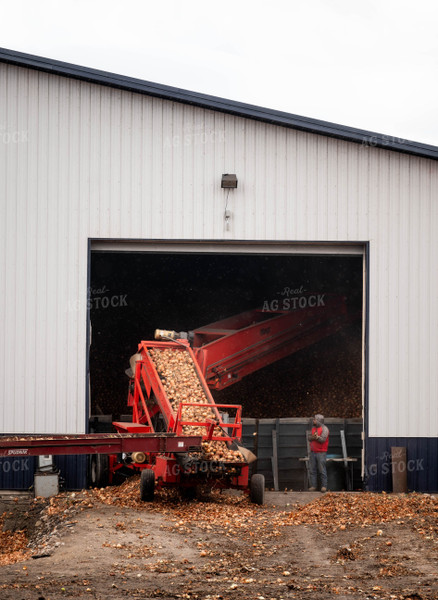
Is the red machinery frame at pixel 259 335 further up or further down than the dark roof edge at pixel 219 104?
further down

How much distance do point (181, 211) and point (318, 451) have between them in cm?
564

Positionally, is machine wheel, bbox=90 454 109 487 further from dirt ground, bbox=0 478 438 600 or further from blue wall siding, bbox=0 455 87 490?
dirt ground, bbox=0 478 438 600

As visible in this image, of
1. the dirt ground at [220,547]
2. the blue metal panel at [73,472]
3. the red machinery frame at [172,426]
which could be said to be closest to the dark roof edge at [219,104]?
the red machinery frame at [172,426]

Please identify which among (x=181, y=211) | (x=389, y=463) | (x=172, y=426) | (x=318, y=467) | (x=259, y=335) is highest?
(x=181, y=211)

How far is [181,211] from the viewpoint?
1501 centimetres

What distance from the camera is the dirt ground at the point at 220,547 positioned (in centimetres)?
780

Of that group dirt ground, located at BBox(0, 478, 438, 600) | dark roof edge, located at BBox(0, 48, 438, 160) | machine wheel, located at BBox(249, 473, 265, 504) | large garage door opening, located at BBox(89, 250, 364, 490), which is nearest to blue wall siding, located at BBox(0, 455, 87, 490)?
dirt ground, located at BBox(0, 478, 438, 600)

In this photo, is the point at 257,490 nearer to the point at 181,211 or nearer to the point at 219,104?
the point at 181,211

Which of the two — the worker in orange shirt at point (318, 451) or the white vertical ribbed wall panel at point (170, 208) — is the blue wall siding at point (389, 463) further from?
the worker in orange shirt at point (318, 451)

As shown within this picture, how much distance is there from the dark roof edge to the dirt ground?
6648 millimetres

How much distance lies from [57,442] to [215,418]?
402cm

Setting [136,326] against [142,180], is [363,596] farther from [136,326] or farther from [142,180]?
[136,326]

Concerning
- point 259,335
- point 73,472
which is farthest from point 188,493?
point 259,335

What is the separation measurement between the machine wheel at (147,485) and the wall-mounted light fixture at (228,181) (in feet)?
18.4
